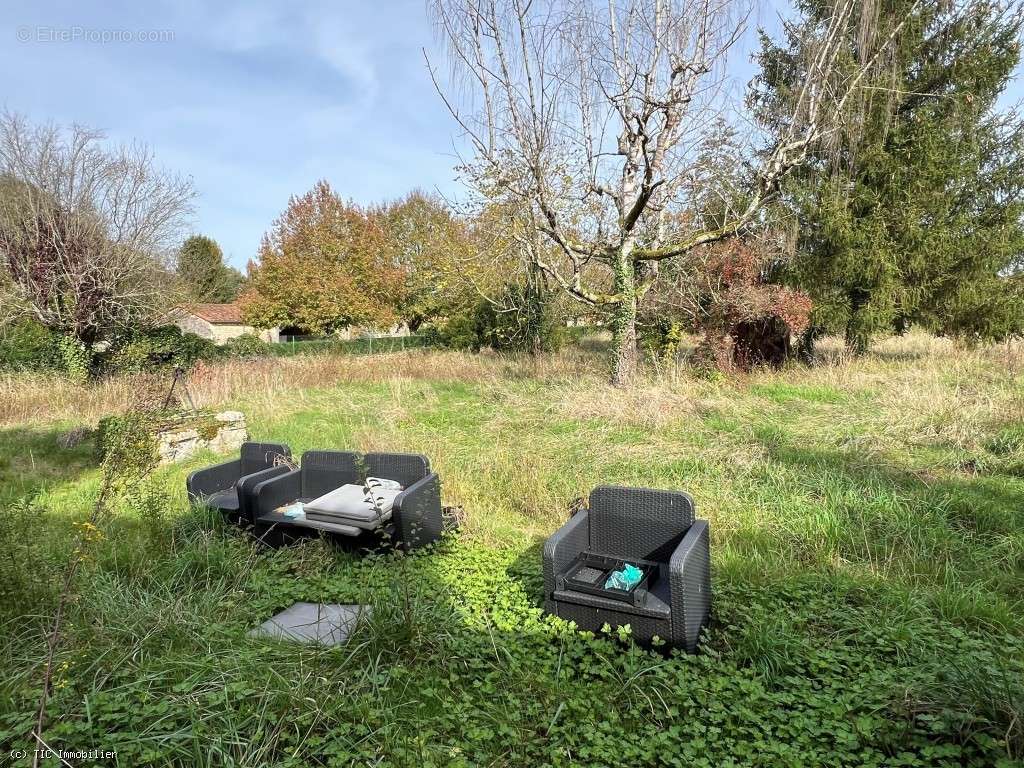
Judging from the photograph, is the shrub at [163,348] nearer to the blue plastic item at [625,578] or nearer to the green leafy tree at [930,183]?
the blue plastic item at [625,578]

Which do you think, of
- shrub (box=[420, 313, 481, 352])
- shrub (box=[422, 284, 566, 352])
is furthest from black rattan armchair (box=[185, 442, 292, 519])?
shrub (box=[420, 313, 481, 352])

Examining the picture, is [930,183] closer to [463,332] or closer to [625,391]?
[625,391]

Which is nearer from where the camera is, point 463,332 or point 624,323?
point 624,323

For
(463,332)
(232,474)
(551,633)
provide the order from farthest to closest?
(463,332), (232,474), (551,633)

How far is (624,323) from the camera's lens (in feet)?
31.6

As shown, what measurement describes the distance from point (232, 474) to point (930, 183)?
46.1ft

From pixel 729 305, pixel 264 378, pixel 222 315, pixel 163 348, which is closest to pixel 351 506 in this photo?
pixel 264 378

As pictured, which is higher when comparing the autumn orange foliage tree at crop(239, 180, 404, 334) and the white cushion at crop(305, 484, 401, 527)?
the autumn orange foliage tree at crop(239, 180, 404, 334)

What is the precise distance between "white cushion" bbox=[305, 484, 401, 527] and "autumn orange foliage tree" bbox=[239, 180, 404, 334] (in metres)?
18.5

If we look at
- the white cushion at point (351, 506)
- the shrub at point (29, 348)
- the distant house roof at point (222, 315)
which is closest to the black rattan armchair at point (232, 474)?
the white cushion at point (351, 506)

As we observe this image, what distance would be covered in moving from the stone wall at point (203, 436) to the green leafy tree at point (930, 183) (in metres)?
11.5

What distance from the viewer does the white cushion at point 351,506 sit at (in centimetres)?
366

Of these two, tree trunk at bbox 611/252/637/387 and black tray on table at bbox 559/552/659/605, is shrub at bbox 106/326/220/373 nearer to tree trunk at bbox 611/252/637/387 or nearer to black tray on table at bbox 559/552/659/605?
tree trunk at bbox 611/252/637/387

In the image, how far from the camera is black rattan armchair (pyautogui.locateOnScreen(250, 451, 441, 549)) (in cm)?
364
